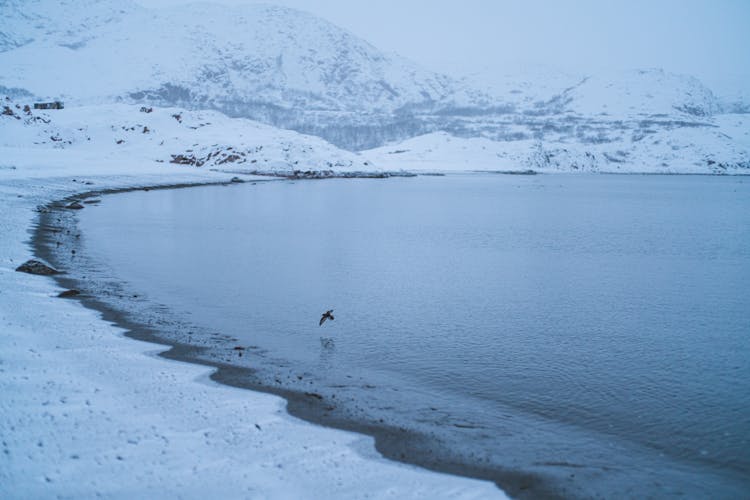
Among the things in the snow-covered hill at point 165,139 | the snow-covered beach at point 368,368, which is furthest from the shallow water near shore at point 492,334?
the snow-covered hill at point 165,139

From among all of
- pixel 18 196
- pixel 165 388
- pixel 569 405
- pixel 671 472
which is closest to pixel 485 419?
pixel 569 405

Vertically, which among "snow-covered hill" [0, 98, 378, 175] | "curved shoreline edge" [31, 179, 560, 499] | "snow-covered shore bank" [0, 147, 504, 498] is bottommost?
"curved shoreline edge" [31, 179, 560, 499]

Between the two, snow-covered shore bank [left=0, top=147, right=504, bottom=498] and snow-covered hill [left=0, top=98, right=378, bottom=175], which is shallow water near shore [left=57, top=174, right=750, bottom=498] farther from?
snow-covered hill [left=0, top=98, right=378, bottom=175]

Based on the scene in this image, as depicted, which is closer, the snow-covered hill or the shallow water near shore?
the shallow water near shore

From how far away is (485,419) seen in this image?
8852 millimetres

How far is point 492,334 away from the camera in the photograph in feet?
44.6

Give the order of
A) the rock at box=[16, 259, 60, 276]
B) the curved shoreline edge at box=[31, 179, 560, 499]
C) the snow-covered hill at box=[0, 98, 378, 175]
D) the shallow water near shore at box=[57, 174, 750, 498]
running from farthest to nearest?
the snow-covered hill at box=[0, 98, 378, 175] < the rock at box=[16, 259, 60, 276] < the shallow water near shore at box=[57, 174, 750, 498] < the curved shoreline edge at box=[31, 179, 560, 499]

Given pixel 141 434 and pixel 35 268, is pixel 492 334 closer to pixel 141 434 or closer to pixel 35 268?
pixel 141 434

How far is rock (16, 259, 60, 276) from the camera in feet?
51.6

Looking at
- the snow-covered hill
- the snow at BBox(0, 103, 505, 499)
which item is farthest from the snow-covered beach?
the snow-covered hill

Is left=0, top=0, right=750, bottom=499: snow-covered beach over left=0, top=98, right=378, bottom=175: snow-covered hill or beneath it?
beneath

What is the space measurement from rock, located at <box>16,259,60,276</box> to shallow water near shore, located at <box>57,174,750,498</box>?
1358 mm

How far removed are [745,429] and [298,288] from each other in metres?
11.9

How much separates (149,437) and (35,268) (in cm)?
1100
